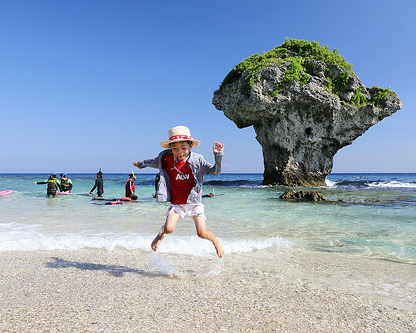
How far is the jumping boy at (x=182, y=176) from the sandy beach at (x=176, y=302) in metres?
0.68

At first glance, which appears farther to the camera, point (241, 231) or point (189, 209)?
point (241, 231)

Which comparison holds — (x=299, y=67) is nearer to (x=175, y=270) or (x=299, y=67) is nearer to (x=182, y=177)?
(x=182, y=177)

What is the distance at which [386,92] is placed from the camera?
2789cm

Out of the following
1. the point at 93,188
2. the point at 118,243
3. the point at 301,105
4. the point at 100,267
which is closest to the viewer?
the point at 100,267

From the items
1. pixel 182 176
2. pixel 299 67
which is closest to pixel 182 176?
pixel 182 176

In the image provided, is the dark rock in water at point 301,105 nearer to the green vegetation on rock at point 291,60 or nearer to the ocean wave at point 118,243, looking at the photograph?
the green vegetation on rock at point 291,60

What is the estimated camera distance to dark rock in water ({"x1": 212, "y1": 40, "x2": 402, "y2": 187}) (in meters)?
26.2

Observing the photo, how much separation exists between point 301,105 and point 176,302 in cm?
2659

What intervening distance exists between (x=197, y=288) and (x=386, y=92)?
30.8 meters

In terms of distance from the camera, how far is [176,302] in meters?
3.10

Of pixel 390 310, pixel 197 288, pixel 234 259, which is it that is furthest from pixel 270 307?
pixel 234 259

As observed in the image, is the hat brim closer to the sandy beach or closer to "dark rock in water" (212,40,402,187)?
the sandy beach

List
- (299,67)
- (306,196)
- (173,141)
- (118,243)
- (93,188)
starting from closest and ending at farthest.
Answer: (173,141) < (118,243) < (306,196) < (93,188) < (299,67)

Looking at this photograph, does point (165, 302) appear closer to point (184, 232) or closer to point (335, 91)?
point (184, 232)
